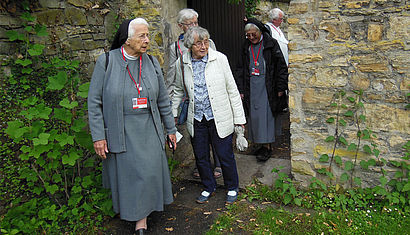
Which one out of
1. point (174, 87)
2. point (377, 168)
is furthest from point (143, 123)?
point (377, 168)

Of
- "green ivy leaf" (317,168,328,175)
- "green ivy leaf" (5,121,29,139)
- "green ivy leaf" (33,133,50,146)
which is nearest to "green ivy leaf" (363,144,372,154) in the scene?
"green ivy leaf" (317,168,328,175)

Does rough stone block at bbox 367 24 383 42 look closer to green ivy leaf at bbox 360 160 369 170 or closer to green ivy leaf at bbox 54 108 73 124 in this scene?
green ivy leaf at bbox 360 160 369 170

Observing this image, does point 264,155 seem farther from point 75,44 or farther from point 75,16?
point 75,16

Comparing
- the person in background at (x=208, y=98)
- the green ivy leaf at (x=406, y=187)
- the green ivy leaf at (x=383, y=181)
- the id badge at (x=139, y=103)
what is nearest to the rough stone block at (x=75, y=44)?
the person in background at (x=208, y=98)

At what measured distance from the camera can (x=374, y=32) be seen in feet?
9.57

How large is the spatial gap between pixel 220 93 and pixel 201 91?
188 millimetres

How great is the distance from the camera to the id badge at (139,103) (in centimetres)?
275

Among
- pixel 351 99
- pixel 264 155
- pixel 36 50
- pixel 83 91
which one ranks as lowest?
pixel 264 155

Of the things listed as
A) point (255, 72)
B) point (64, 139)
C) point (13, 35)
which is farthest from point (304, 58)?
point (13, 35)

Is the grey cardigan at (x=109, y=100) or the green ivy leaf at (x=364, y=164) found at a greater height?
the grey cardigan at (x=109, y=100)

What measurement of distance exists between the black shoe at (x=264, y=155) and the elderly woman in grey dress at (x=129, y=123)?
1.76 metres

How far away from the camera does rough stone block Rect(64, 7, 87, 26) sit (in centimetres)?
353

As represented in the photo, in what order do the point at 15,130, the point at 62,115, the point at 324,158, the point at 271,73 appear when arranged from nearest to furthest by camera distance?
the point at 15,130 → the point at 62,115 → the point at 324,158 → the point at 271,73

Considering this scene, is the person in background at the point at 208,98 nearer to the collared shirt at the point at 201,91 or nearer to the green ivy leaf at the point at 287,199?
the collared shirt at the point at 201,91
